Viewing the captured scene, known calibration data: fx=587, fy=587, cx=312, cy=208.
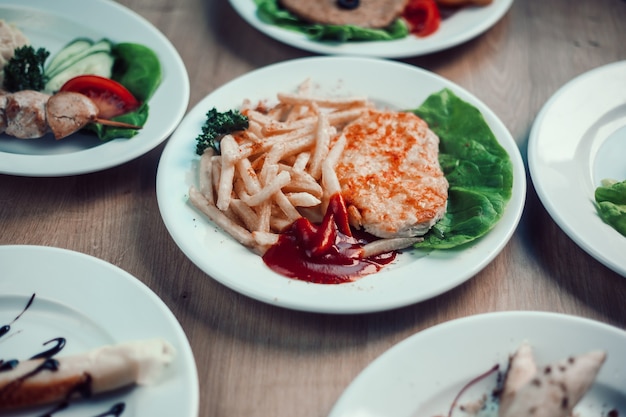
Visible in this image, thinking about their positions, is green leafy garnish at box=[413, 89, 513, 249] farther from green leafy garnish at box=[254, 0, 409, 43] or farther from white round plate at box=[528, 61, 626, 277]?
green leafy garnish at box=[254, 0, 409, 43]

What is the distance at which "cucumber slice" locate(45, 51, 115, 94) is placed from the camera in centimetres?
371

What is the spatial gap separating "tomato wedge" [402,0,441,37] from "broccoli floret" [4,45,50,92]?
258 cm

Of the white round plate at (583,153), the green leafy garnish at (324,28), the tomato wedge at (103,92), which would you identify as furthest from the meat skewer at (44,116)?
the white round plate at (583,153)

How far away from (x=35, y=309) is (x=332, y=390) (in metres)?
1.33

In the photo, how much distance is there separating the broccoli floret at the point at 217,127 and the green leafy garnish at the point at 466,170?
1.07 metres

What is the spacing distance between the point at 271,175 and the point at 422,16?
2216 mm

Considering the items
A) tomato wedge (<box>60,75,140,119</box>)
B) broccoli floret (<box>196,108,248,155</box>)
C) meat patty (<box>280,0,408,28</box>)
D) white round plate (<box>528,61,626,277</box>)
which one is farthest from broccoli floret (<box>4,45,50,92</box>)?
white round plate (<box>528,61,626,277</box>)

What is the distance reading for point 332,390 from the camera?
2.43 metres

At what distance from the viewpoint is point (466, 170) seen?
3.23m

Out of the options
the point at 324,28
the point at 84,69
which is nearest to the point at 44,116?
the point at 84,69

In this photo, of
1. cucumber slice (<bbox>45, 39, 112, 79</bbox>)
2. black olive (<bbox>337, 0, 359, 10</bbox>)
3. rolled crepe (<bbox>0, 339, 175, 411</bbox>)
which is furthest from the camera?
black olive (<bbox>337, 0, 359, 10</bbox>)

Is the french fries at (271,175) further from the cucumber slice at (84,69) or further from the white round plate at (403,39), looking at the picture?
the cucumber slice at (84,69)

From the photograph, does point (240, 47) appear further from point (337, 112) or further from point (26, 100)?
point (26, 100)

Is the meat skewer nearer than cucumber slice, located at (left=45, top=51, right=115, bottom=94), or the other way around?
the meat skewer
